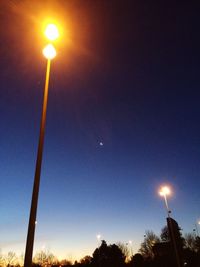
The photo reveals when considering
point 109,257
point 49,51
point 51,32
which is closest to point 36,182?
point 49,51

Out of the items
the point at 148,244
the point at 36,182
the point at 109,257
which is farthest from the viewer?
the point at 148,244

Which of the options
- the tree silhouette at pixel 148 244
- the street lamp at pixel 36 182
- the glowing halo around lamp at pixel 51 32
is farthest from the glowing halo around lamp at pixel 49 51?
the tree silhouette at pixel 148 244

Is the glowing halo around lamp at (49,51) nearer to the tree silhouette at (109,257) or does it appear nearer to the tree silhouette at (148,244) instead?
the tree silhouette at (109,257)

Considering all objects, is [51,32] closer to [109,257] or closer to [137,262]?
[109,257]

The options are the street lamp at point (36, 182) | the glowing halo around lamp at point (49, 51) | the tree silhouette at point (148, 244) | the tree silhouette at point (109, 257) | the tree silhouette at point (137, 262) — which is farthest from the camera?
the tree silhouette at point (148, 244)

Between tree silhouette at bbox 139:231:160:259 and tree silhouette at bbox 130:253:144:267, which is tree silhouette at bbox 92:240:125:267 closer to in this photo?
tree silhouette at bbox 130:253:144:267

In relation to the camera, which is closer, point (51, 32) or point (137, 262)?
point (51, 32)

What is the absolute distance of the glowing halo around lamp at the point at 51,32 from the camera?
401 inches

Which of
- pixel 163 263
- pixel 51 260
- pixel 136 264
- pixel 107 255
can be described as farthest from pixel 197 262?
pixel 51 260

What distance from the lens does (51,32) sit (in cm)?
1019

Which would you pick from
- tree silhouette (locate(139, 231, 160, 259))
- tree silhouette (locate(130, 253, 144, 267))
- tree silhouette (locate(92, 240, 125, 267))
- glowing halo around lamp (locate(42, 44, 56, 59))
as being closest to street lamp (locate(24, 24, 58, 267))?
glowing halo around lamp (locate(42, 44, 56, 59))

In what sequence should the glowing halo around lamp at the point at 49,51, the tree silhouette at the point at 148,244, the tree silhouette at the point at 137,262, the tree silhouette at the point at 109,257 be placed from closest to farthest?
the glowing halo around lamp at the point at 49,51, the tree silhouette at the point at 137,262, the tree silhouette at the point at 109,257, the tree silhouette at the point at 148,244

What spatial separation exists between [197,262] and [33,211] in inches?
2756

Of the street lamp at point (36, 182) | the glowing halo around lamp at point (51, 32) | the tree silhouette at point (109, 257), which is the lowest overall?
the street lamp at point (36, 182)
